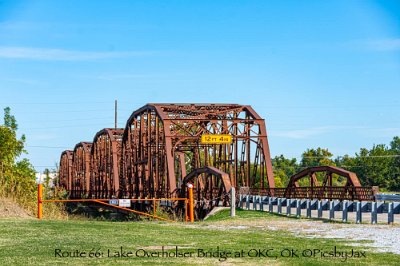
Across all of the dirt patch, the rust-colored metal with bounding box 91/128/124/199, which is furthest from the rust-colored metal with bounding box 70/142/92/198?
the dirt patch

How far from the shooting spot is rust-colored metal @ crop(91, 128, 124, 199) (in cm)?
6950

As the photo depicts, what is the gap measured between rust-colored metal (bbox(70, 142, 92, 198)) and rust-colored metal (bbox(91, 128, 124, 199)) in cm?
317

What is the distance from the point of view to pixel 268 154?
49.1 m

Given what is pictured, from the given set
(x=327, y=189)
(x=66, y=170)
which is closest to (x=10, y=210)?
(x=327, y=189)

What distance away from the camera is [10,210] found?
92.0 ft

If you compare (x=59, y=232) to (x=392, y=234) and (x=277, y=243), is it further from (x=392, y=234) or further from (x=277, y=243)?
(x=392, y=234)

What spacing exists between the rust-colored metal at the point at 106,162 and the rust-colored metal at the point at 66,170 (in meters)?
22.7

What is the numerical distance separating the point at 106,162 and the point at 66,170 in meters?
40.3

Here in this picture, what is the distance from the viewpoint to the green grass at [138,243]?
14891mm
